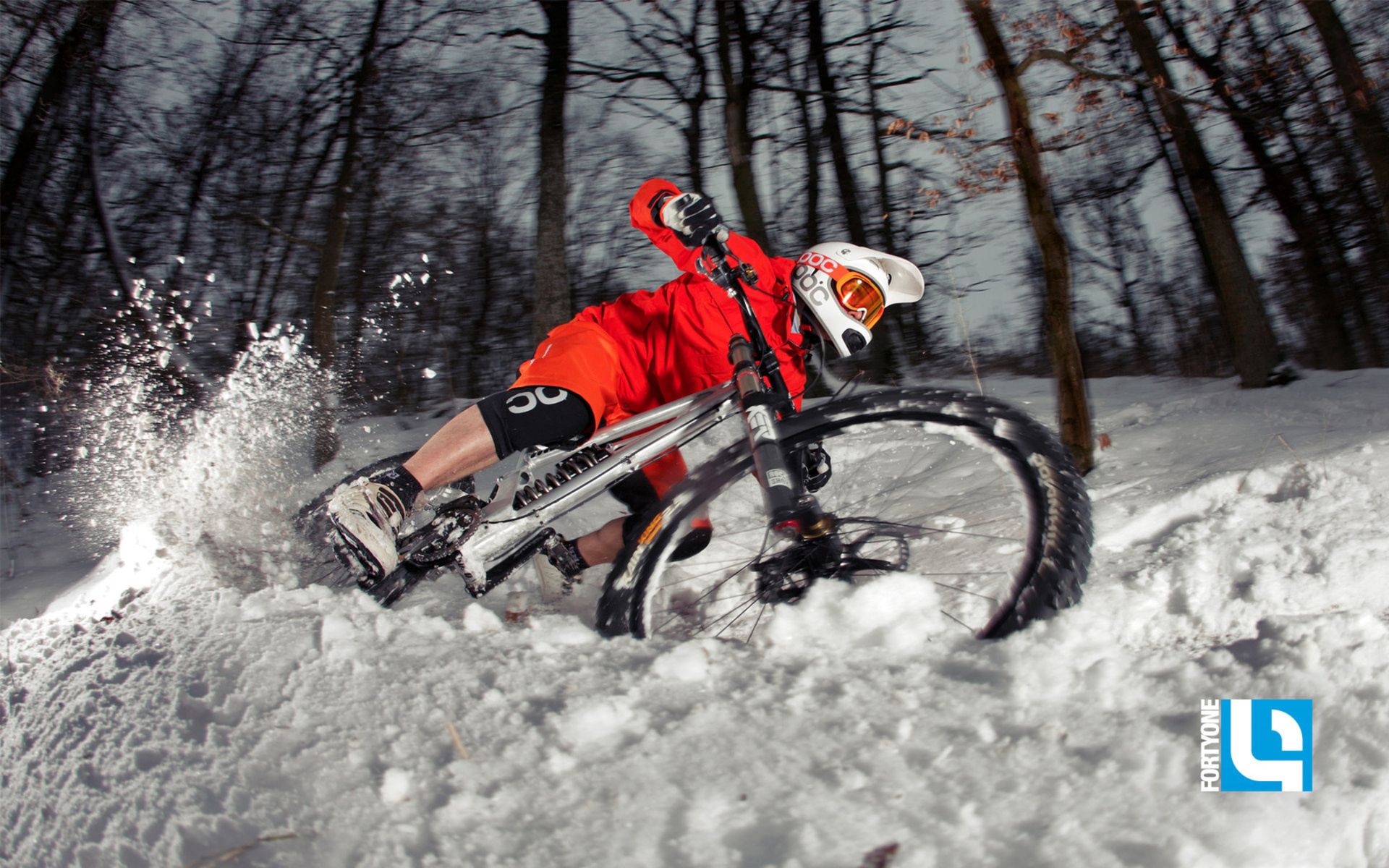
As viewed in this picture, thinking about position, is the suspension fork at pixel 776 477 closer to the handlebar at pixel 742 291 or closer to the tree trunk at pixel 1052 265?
the handlebar at pixel 742 291

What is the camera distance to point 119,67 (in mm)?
6758

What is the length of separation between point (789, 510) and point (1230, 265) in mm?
5277

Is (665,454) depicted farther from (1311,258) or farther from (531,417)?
(1311,258)

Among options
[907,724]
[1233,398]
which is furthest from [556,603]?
[1233,398]

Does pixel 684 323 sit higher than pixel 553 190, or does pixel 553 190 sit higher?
pixel 553 190

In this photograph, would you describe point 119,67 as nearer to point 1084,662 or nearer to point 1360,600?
point 1084,662

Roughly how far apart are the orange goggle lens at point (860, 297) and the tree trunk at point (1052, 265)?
2.03 metres

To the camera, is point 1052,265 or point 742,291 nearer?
point 742,291

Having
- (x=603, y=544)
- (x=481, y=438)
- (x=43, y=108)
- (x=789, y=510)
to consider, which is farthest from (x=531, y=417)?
(x=43, y=108)

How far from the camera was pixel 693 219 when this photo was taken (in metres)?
2.43

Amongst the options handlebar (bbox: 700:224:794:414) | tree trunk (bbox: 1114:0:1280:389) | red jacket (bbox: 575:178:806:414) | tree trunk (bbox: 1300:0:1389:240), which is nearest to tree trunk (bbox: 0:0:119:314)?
red jacket (bbox: 575:178:806:414)

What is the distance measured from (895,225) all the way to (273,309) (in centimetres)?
647

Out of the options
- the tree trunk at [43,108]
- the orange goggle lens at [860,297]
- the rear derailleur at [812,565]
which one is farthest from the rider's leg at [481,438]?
the tree trunk at [43,108]

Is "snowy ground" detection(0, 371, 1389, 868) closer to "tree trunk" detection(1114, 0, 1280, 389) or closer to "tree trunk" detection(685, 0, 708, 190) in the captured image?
"tree trunk" detection(1114, 0, 1280, 389)
